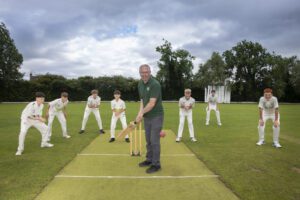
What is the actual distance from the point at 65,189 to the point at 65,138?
6336 mm

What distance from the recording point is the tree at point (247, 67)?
196 feet

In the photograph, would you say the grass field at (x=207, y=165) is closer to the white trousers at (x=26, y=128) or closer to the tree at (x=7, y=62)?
the white trousers at (x=26, y=128)

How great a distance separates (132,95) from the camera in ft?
178

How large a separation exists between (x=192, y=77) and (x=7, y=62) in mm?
33669

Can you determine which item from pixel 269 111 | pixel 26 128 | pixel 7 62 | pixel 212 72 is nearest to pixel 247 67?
pixel 212 72

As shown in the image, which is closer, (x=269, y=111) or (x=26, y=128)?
(x=26, y=128)

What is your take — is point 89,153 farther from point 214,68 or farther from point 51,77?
point 214,68

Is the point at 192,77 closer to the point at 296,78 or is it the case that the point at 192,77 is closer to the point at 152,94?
the point at 296,78

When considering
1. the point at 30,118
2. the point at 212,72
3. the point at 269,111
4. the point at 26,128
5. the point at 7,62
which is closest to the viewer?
the point at 26,128

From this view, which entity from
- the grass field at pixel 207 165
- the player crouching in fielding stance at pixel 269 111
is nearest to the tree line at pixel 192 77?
the grass field at pixel 207 165

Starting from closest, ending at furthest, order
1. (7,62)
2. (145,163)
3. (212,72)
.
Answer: (145,163) < (7,62) < (212,72)

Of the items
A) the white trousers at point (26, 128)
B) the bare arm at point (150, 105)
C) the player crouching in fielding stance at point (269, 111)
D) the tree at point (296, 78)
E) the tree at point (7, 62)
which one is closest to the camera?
the bare arm at point (150, 105)

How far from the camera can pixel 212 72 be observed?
57938 mm

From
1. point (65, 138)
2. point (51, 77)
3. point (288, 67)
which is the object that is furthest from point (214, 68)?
point (65, 138)
